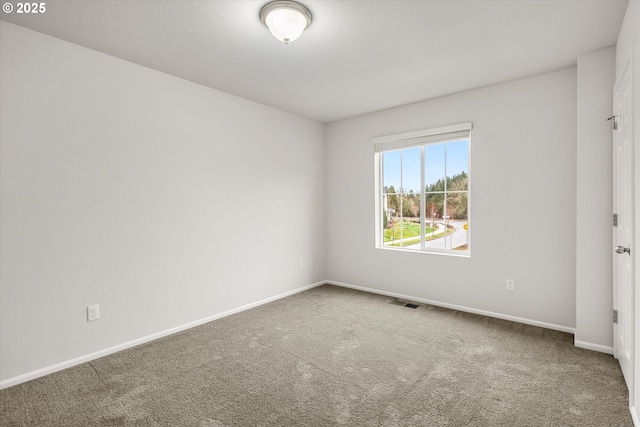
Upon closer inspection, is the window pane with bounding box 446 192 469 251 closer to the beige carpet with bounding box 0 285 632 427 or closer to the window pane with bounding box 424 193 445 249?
the window pane with bounding box 424 193 445 249

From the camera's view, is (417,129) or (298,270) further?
(298,270)

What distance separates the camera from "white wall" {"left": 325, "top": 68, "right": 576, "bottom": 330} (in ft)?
10.1

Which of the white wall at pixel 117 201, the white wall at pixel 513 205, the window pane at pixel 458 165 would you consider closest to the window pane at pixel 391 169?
the white wall at pixel 513 205

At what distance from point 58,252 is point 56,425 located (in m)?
1.22

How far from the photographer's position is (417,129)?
4.05 m

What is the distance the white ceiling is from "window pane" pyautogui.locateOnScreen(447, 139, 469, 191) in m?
0.68

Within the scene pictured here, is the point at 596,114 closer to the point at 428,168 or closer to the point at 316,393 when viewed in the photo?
the point at 428,168

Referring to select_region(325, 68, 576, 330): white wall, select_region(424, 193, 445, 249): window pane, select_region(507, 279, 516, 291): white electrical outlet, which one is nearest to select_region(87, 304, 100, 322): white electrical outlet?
select_region(325, 68, 576, 330): white wall

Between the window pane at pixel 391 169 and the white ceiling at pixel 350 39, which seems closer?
the white ceiling at pixel 350 39

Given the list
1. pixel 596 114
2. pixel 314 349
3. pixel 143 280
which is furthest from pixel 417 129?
pixel 143 280

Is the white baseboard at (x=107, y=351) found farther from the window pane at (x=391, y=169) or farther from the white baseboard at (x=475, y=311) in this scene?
the window pane at (x=391, y=169)

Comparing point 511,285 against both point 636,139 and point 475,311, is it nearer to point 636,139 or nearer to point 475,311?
point 475,311

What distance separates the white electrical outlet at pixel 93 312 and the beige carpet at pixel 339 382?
13.6 inches

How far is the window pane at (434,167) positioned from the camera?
399 centimetres
